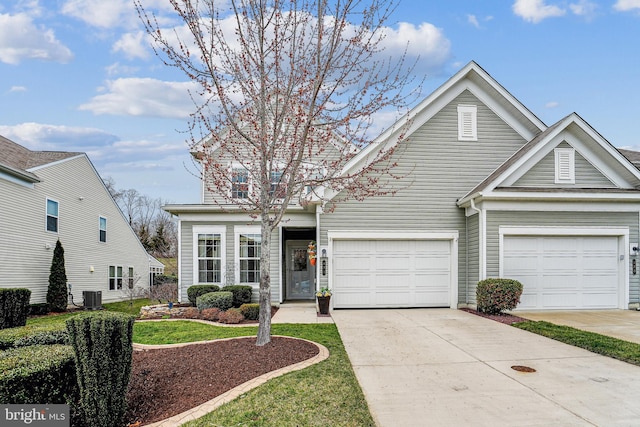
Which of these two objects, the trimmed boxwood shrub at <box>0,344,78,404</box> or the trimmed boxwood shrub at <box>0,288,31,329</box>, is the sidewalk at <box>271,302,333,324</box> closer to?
the trimmed boxwood shrub at <box>0,344,78,404</box>

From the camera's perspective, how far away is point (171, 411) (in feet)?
15.8

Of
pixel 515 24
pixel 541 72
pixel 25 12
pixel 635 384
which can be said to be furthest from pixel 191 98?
pixel 541 72

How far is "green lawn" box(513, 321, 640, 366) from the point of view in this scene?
6.85 metres

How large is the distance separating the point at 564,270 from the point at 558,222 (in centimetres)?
140

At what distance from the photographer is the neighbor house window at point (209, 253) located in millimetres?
14016

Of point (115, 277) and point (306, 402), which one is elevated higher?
point (306, 402)

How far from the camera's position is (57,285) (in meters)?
15.4

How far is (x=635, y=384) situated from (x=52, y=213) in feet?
60.4

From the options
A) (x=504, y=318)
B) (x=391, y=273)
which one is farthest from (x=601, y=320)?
(x=391, y=273)

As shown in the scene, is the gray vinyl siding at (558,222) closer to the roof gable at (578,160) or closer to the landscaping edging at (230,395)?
the roof gable at (578,160)

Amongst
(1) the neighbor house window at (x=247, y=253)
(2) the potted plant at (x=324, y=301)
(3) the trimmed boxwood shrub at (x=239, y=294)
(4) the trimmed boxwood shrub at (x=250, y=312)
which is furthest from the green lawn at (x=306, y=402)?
(1) the neighbor house window at (x=247, y=253)

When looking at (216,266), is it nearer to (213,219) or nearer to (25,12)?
(213,219)

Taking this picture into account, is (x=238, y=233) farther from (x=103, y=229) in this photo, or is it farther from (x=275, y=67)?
(x=103, y=229)
